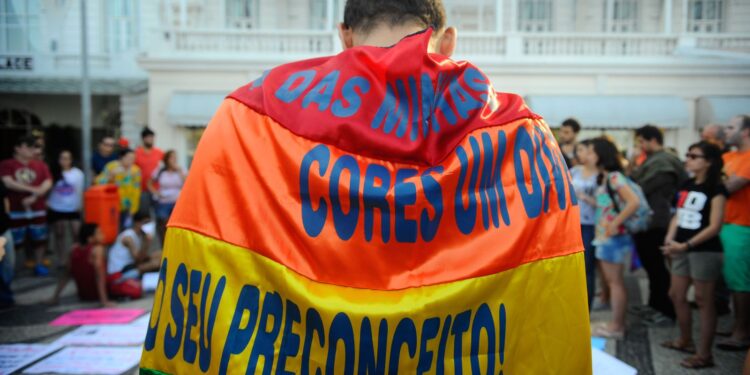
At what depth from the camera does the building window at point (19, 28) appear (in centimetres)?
1655

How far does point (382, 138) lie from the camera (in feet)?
4.97

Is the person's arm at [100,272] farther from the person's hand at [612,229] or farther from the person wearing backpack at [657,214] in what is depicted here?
the person wearing backpack at [657,214]

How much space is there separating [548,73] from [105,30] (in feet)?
41.6

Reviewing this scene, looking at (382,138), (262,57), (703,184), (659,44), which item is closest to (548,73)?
(659,44)

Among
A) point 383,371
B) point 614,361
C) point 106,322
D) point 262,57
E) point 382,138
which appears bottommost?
point 106,322

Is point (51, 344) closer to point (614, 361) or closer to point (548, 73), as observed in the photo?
point (614, 361)

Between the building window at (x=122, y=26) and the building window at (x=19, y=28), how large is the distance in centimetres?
195

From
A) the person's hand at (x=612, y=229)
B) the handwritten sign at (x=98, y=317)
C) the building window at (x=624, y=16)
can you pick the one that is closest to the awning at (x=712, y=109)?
the building window at (x=624, y=16)

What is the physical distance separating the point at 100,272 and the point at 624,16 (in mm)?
15847

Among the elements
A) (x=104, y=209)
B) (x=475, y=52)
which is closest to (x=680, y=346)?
(x=104, y=209)

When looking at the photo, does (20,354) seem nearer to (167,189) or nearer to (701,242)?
(167,189)

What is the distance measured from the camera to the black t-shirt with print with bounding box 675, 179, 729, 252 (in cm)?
438

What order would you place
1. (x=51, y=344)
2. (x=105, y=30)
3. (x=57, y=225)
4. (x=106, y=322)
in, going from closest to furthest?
(x=51, y=344), (x=106, y=322), (x=57, y=225), (x=105, y=30)

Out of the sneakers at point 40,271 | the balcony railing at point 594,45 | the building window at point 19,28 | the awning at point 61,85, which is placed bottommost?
the sneakers at point 40,271
